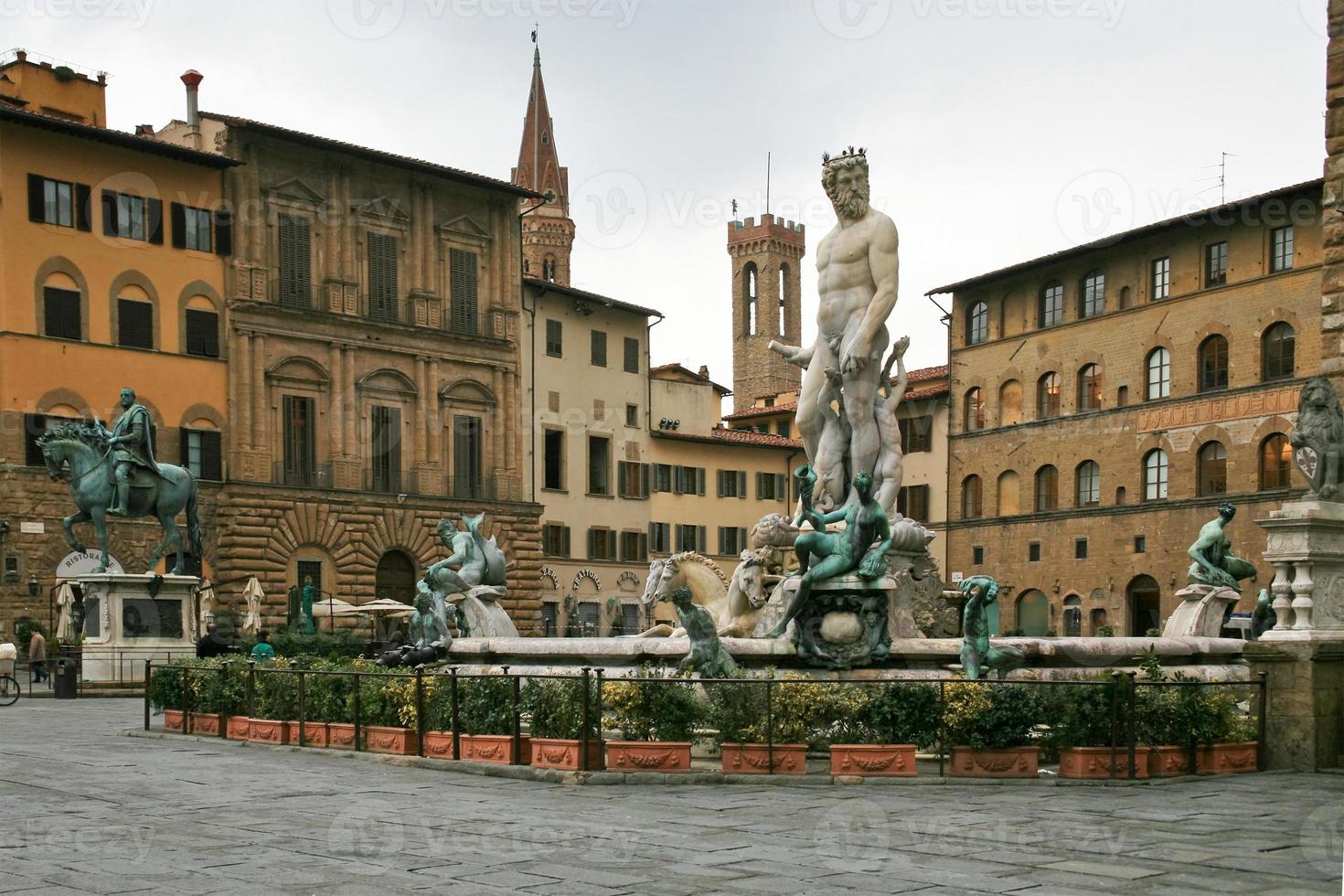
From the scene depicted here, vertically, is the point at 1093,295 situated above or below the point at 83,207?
below

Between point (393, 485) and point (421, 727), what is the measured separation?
37651 mm

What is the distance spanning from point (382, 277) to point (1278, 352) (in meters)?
27.8

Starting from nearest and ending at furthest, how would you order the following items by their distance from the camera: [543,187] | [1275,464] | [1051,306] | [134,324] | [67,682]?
1. [67,682]
2. [134,324]
3. [1275,464]
4. [1051,306]
5. [543,187]

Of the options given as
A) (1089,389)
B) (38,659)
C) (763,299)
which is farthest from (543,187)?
(38,659)

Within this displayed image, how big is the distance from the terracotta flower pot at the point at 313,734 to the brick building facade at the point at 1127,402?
3731 cm

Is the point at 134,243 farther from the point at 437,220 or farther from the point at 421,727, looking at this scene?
the point at 421,727

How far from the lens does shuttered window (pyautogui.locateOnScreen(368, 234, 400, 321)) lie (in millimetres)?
51344

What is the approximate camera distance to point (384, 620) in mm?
45406

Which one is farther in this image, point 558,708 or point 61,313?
point 61,313

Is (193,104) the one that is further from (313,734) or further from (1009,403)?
(313,734)

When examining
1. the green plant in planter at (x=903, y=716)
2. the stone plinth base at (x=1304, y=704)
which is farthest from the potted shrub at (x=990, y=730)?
the stone plinth base at (x=1304, y=704)

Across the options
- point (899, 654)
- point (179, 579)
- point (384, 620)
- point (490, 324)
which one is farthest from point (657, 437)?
point (899, 654)

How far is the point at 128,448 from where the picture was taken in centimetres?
2733

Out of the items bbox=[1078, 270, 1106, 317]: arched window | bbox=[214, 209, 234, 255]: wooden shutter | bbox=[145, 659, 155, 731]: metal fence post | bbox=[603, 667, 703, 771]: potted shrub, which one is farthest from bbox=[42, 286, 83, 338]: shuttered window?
bbox=[603, 667, 703, 771]: potted shrub
